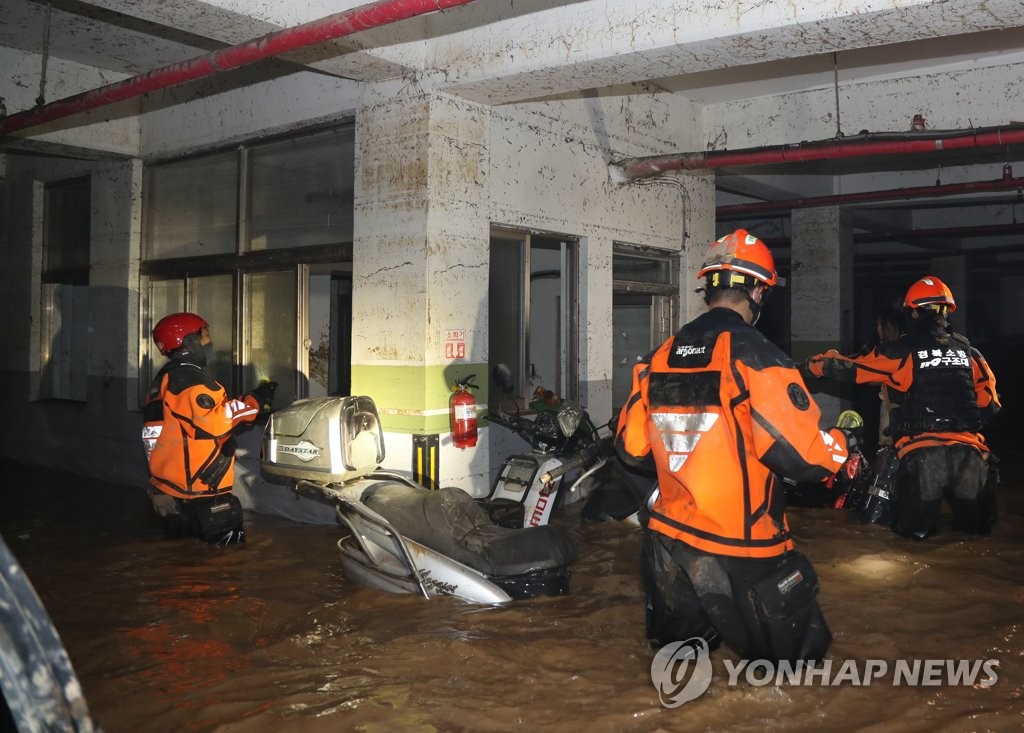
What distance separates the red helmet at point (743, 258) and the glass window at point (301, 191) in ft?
12.8

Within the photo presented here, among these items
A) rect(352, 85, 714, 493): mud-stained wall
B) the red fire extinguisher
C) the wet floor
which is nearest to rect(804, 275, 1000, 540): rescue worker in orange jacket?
the wet floor

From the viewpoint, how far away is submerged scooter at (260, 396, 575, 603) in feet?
14.1

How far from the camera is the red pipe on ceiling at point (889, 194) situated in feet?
29.3

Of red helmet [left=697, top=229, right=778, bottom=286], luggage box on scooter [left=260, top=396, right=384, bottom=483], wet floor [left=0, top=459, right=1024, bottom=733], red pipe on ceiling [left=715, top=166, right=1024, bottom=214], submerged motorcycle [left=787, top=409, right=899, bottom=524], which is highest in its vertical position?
red pipe on ceiling [left=715, top=166, right=1024, bottom=214]

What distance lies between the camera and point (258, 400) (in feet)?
18.2

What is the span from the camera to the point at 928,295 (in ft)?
18.8

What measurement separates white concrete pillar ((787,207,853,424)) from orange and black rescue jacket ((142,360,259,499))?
822cm

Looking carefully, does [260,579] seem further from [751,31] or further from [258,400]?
[751,31]

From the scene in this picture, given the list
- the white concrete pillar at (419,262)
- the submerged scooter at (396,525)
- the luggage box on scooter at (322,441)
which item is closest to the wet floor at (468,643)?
the submerged scooter at (396,525)

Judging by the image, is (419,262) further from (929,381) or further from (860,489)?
(860,489)

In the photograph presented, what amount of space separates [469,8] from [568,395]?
3.33m

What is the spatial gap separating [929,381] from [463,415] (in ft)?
10.5

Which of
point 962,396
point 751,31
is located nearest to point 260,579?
point 751,31

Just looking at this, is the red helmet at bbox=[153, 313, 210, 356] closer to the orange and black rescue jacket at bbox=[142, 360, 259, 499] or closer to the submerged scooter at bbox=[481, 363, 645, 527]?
the orange and black rescue jacket at bbox=[142, 360, 259, 499]
